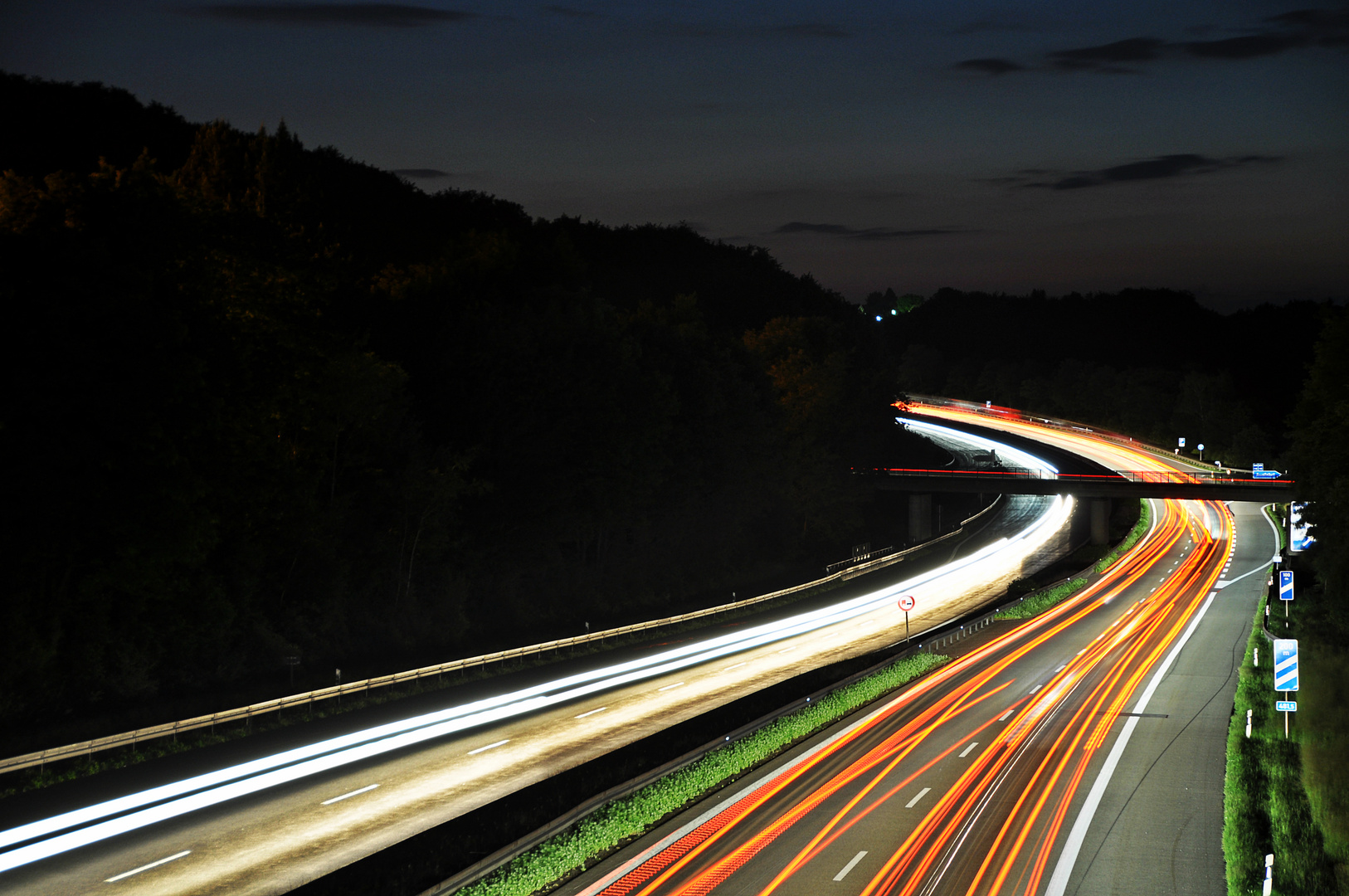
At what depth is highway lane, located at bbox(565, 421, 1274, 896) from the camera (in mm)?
17609

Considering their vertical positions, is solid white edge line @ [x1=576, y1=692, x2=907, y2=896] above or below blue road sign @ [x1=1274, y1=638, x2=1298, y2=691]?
below

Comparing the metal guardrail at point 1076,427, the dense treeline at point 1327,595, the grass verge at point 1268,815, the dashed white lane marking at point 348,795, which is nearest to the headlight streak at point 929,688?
the dashed white lane marking at point 348,795

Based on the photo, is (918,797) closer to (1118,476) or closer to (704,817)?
(704,817)

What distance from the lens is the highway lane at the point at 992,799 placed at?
1761cm

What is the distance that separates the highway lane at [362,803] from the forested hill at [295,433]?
879cm

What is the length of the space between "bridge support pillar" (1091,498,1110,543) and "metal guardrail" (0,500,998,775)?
3901cm

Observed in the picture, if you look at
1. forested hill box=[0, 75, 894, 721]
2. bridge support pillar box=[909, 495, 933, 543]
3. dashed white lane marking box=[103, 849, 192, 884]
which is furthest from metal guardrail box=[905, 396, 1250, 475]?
dashed white lane marking box=[103, 849, 192, 884]

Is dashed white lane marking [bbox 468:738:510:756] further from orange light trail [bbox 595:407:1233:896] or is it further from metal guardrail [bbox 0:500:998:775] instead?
orange light trail [bbox 595:407:1233:896]

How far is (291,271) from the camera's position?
36281 mm

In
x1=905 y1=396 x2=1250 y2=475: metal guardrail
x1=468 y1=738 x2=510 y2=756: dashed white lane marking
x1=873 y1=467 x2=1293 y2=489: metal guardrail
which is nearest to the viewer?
x1=468 y1=738 x2=510 y2=756: dashed white lane marking

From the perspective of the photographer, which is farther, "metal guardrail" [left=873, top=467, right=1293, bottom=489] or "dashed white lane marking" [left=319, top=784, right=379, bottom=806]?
"metal guardrail" [left=873, top=467, right=1293, bottom=489]

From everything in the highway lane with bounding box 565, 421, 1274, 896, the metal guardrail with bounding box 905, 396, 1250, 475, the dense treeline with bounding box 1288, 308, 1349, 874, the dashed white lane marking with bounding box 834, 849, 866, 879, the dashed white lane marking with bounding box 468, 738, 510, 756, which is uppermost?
the metal guardrail with bounding box 905, 396, 1250, 475

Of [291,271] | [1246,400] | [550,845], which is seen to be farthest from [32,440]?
[1246,400]

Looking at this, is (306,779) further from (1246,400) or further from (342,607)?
(1246,400)
